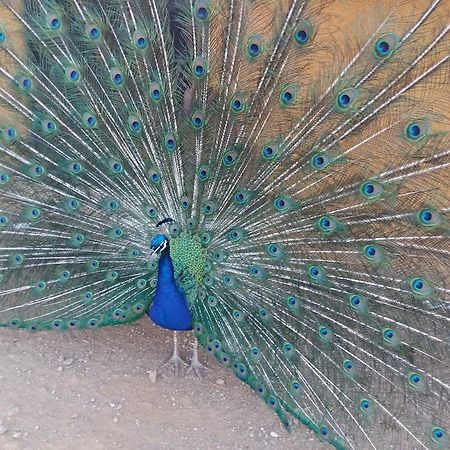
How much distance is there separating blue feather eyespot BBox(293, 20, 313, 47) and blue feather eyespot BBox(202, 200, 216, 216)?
3.00 feet

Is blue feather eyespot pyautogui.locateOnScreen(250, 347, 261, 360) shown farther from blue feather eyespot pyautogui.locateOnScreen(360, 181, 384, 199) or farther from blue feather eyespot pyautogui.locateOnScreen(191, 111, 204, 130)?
blue feather eyespot pyautogui.locateOnScreen(191, 111, 204, 130)

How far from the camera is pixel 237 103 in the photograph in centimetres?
256

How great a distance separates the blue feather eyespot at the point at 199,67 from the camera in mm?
2547

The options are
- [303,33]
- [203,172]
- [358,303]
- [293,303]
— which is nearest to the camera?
[303,33]

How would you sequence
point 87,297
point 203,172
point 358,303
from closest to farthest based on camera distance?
point 358,303, point 203,172, point 87,297

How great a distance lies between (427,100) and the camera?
237 cm

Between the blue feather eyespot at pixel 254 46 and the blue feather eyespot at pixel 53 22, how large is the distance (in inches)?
39.8

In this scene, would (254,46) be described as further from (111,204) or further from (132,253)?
(132,253)

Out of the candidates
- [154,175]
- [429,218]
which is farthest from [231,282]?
[429,218]

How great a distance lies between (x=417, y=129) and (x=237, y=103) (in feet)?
2.77

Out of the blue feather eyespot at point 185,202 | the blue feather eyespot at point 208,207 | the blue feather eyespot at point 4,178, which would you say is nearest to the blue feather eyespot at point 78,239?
the blue feather eyespot at point 4,178

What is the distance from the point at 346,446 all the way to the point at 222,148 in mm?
1576

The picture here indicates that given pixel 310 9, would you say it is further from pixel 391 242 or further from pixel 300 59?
pixel 391 242

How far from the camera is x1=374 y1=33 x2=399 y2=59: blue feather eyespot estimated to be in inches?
84.1
